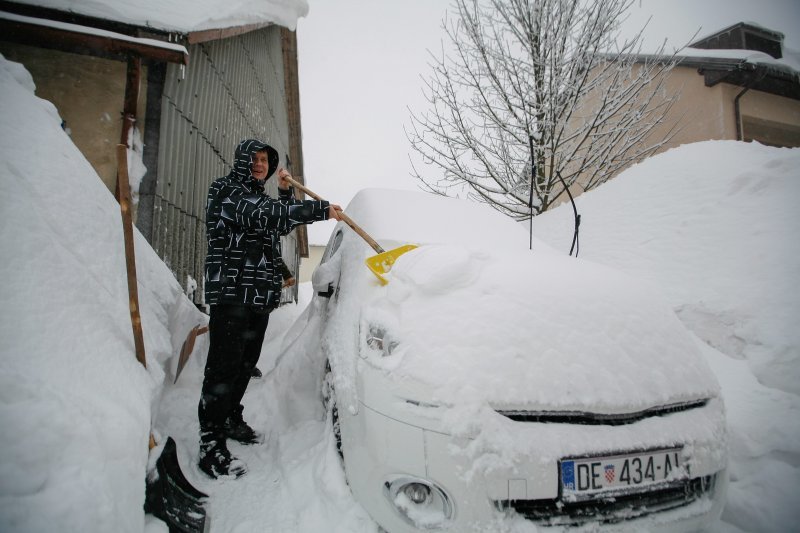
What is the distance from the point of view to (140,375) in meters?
1.51

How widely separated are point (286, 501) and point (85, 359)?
3.50ft

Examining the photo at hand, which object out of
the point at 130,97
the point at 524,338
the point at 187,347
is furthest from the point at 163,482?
the point at 130,97

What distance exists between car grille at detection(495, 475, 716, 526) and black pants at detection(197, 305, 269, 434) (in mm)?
1526

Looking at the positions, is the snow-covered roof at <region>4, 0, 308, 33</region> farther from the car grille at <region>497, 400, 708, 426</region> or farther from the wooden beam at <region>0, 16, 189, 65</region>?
the car grille at <region>497, 400, 708, 426</region>

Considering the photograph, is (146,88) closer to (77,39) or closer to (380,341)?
(77,39)

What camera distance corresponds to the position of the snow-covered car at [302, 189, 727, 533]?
3.84 ft

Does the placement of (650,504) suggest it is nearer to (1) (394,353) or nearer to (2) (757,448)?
(1) (394,353)

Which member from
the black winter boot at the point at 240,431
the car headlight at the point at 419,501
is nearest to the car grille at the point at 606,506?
the car headlight at the point at 419,501

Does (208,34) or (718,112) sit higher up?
(718,112)

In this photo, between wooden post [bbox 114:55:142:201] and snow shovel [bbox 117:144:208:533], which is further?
wooden post [bbox 114:55:142:201]

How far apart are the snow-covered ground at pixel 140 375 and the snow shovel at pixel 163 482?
67 mm

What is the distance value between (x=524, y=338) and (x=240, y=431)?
1805 millimetres

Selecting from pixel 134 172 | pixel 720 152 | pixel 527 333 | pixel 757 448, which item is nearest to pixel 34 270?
pixel 527 333

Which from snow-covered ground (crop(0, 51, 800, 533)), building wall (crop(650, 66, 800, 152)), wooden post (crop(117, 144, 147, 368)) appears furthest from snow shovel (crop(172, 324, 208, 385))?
building wall (crop(650, 66, 800, 152))
